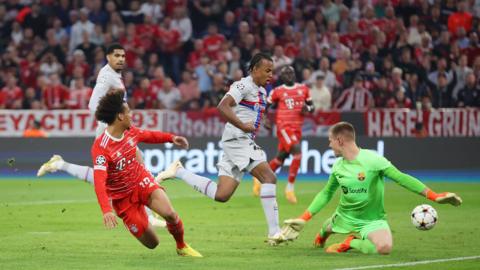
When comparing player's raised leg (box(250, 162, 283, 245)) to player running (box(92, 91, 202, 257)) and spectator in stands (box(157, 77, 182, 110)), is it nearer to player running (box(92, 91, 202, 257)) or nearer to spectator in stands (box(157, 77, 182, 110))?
player running (box(92, 91, 202, 257))

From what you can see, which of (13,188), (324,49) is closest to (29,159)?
(13,188)

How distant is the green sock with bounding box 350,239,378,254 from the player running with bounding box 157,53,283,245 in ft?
4.36

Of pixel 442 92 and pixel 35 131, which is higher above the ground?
pixel 442 92

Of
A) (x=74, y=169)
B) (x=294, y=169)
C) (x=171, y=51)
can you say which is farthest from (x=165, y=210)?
(x=171, y=51)

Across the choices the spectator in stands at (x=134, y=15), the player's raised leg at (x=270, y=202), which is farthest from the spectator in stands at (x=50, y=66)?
the player's raised leg at (x=270, y=202)

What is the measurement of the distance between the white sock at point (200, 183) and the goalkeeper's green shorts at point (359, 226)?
1.90 m

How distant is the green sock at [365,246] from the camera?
37.2 feet

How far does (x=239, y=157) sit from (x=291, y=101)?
6.70 meters

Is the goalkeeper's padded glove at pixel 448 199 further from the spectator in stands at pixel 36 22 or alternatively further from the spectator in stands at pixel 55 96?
the spectator in stands at pixel 36 22

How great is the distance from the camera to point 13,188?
20922 mm

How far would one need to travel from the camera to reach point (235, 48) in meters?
25.8

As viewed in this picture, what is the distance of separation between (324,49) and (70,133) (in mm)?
6316

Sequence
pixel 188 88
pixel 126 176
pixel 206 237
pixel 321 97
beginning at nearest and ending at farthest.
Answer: pixel 126 176, pixel 206 237, pixel 321 97, pixel 188 88

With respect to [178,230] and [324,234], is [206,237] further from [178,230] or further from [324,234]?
[178,230]
